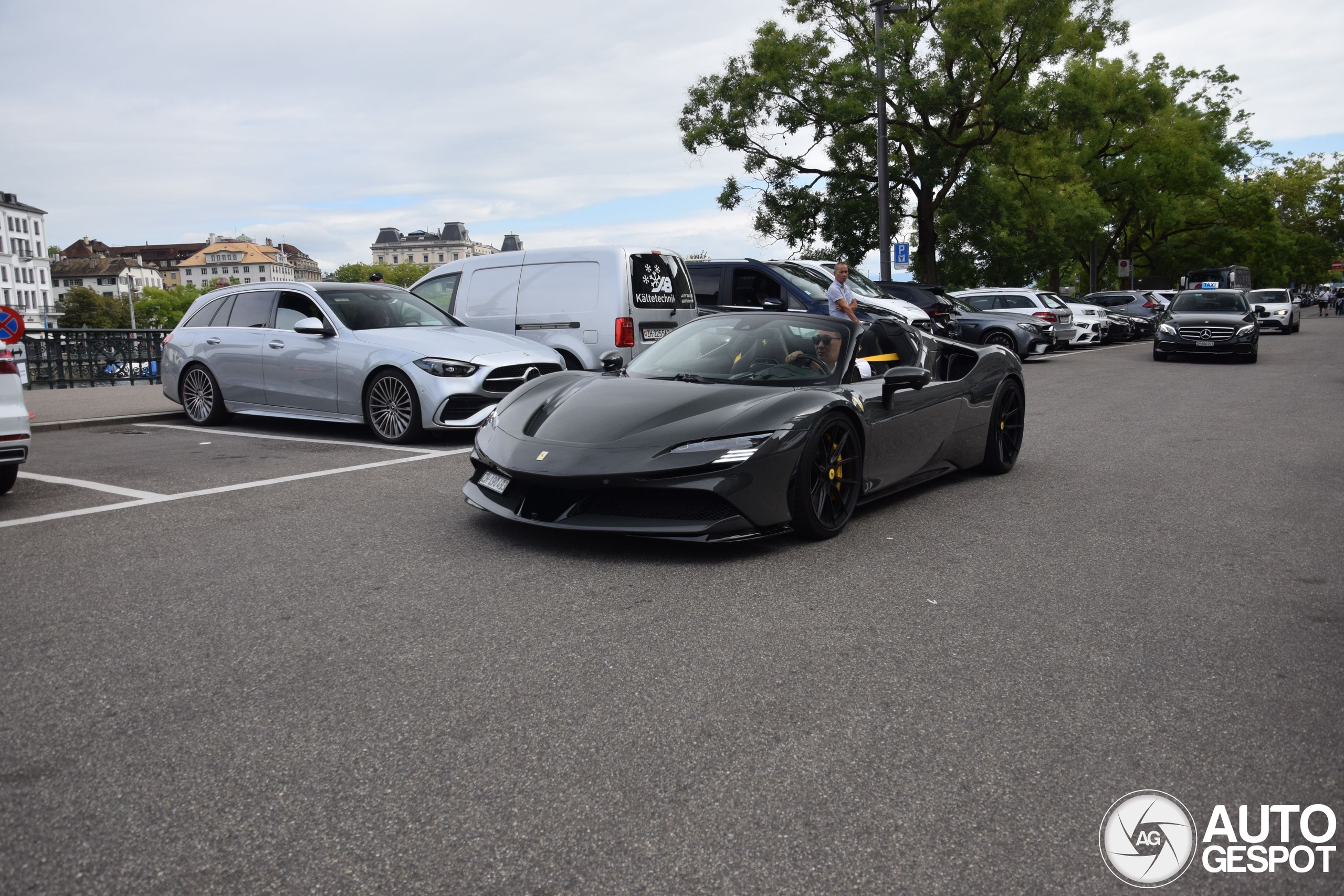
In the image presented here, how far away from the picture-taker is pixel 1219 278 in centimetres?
5009

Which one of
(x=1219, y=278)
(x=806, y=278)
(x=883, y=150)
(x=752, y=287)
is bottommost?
(x=752, y=287)

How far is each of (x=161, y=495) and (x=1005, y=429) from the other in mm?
5739

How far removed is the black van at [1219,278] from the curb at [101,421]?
47507mm

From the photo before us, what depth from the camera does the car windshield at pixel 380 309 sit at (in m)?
10.3

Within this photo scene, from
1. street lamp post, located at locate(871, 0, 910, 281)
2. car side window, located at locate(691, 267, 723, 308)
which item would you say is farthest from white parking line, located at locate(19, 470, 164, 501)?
street lamp post, located at locate(871, 0, 910, 281)

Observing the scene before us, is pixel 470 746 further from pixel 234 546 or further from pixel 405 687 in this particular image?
pixel 234 546

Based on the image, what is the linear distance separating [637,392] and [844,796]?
130 inches

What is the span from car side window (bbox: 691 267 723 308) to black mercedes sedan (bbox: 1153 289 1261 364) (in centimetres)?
1097

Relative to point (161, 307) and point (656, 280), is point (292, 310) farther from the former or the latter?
point (161, 307)

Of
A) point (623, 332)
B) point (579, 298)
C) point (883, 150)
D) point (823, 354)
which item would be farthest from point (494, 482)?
point (883, 150)

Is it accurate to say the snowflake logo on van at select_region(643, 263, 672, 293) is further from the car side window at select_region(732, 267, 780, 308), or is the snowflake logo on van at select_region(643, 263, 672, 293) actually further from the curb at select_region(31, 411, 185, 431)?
the curb at select_region(31, 411, 185, 431)

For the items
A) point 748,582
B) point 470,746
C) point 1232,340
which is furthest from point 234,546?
point 1232,340

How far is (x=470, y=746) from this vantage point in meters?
2.93

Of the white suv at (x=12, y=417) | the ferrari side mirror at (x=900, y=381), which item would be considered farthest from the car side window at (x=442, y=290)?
the ferrari side mirror at (x=900, y=381)
